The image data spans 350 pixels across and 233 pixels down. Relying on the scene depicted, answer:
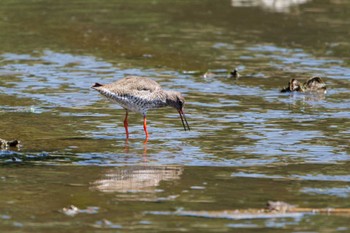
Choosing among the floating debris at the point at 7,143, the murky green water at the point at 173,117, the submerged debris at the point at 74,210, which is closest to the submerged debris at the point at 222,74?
the murky green water at the point at 173,117

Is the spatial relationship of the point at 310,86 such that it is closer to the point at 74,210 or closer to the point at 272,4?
the point at 74,210

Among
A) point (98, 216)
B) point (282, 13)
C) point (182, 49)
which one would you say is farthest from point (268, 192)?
point (282, 13)

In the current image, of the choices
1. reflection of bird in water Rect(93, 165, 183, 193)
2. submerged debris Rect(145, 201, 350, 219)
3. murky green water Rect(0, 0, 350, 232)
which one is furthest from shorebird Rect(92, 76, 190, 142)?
submerged debris Rect(145, 201, 350, 219)

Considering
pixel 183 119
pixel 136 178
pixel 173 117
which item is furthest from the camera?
pixel 173 117

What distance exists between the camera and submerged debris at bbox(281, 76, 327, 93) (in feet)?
63.4

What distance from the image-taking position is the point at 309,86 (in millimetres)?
19422

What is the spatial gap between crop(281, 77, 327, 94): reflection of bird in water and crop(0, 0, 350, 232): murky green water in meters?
0.25

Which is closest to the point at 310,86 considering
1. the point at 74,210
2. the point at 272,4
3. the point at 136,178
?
the point at 136,178

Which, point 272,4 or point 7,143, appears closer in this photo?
point 7,143

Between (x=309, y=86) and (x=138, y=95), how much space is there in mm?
5143

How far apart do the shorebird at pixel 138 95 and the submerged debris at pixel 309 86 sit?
3961mm

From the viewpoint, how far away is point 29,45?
965 inches

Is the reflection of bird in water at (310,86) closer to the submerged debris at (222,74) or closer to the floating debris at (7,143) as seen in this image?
the submerged debris at (222,74)

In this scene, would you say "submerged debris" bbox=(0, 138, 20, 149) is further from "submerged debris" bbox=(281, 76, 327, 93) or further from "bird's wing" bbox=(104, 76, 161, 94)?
"submerged debris" bbox=(281, 76, 327, 93)
